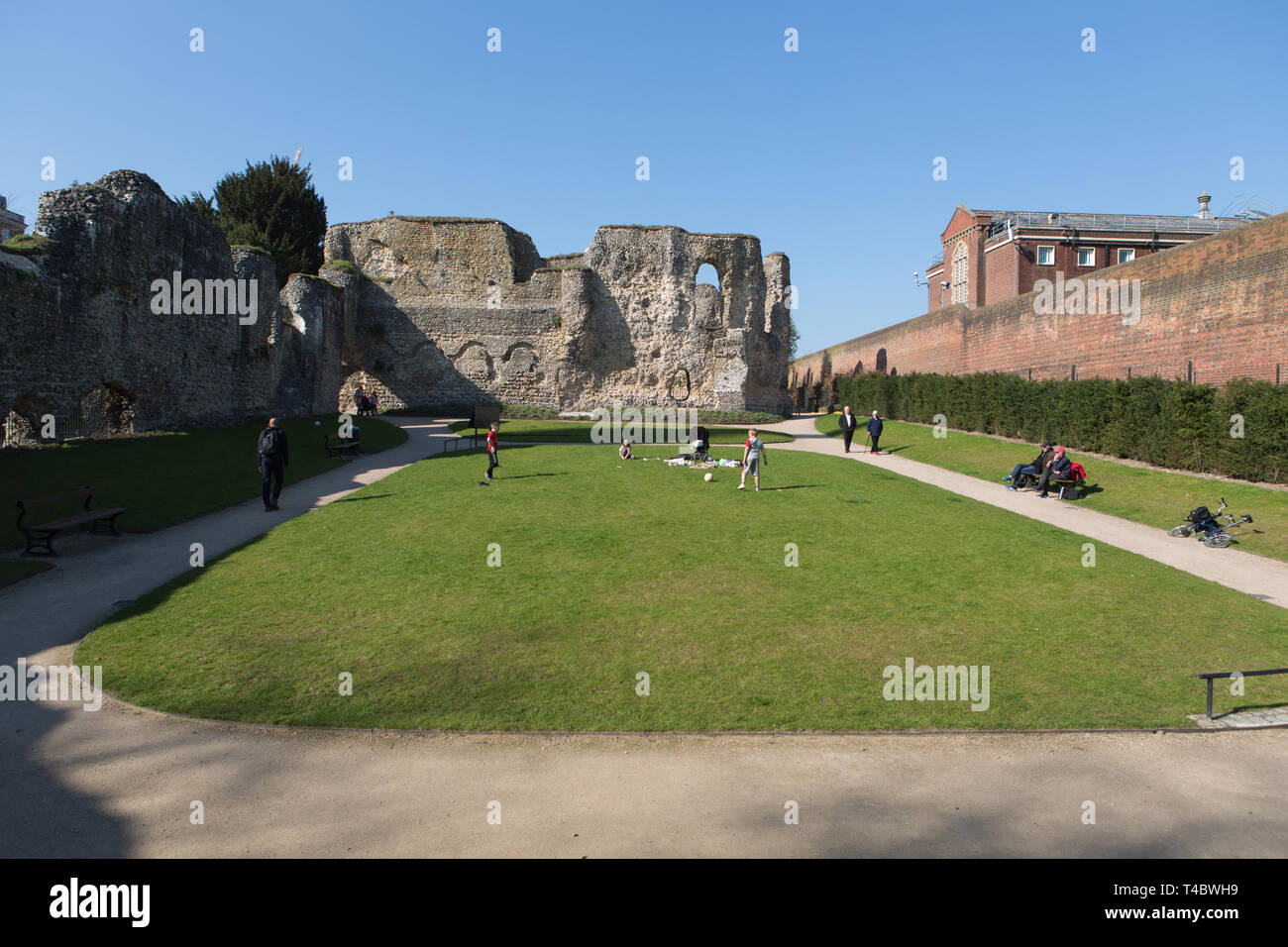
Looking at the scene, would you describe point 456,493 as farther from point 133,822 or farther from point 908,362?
point 908,362

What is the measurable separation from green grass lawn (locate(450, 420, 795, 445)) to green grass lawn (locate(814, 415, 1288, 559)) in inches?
262

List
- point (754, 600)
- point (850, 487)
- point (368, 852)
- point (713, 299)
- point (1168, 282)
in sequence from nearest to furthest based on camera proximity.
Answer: point (368, 852) < point (754, 600) < point (850, 487) < point (1168, 282) < point (713, 299)

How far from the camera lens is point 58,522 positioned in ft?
39.2

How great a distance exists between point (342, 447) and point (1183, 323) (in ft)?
82.1

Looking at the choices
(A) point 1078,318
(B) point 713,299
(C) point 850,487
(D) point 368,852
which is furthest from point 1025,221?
(D) point 368,852

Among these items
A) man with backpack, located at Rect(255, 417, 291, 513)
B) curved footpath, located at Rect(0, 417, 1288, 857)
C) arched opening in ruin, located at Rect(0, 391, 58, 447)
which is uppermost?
arched opening in ruin, located at Rect(0, 391, 58, 447)

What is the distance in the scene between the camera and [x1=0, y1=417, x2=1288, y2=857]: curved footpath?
467cm

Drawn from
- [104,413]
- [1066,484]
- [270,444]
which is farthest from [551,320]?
[1066,484]

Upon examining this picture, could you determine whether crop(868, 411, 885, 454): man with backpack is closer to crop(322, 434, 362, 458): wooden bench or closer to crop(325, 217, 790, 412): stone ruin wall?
crop(325, 217, 790, 412): stone ruin wall

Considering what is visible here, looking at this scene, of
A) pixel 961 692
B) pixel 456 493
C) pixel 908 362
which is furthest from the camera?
pixel 908 362

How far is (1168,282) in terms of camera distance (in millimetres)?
23328

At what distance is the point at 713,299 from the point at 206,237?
2590cm

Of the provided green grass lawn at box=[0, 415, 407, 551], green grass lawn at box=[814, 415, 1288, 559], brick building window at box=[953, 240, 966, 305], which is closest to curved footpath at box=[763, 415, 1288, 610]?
green grass lawn at box=[814, 415, 1288, 559]

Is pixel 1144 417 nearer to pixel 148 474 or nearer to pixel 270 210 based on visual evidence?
pixel 148 474
